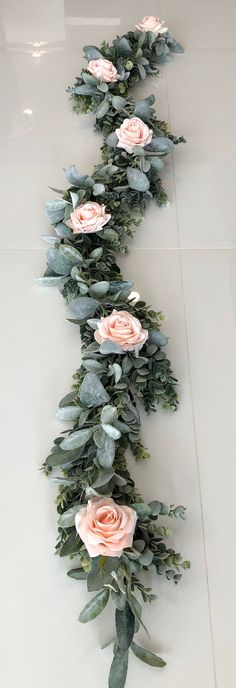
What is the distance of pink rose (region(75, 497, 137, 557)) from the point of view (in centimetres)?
97

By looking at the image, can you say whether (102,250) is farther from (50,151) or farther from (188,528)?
(188,528)

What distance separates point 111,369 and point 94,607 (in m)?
0.44

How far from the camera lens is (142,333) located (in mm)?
1210

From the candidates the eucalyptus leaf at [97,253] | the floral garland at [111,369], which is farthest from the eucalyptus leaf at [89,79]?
the eucalyptus leaf at [97,253]

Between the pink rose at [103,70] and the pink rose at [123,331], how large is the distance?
0.83 metres

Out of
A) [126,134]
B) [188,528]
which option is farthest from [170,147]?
[188,528]

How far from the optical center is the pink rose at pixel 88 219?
1.36 metres

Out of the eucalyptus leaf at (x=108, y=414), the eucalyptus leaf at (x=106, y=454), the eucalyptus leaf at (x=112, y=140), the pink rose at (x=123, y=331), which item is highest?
the eucalyptus leaf at (x=112, y=140)

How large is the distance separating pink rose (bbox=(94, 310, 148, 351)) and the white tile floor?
167mm

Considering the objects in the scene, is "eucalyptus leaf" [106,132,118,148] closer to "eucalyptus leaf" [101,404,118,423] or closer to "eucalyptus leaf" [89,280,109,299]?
"eucalyptus leaf" [89,280,109,299]

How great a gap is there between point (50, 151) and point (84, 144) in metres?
0.10

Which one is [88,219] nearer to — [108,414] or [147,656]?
[108,414]

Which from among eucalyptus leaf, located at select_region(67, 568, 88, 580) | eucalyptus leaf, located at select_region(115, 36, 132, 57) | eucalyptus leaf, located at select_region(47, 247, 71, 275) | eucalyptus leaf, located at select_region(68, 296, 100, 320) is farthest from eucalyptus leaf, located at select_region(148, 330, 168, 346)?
eucalyptus leaf, located at select_region(115, 36, 132, 57)

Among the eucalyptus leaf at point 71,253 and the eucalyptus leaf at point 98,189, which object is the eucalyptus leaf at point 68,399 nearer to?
the eucalyptus leaf at point 71,253
